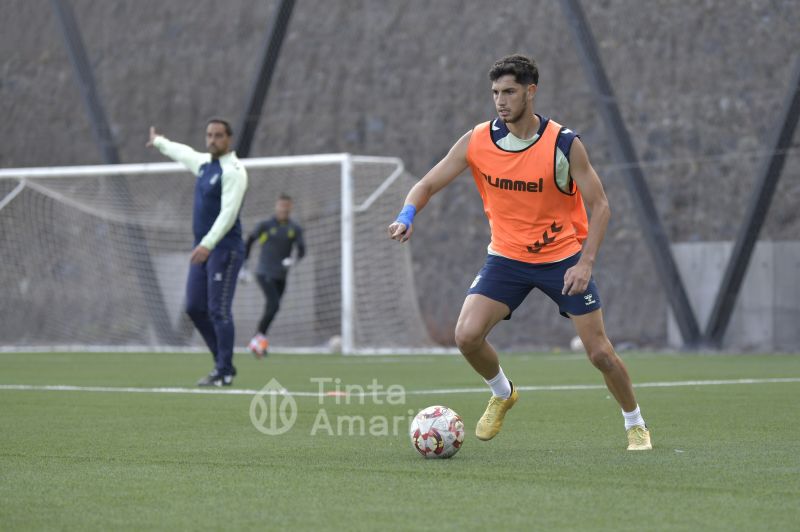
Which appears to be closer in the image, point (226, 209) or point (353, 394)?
point (353, 394)

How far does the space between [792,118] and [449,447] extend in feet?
38.6

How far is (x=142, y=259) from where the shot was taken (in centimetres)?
2072

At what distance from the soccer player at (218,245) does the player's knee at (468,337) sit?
4.54 meters

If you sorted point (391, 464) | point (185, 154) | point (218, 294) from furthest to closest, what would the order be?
point (185, 154)
point (218, 294)
point (391, 464)

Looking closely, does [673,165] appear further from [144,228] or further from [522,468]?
[522,468]

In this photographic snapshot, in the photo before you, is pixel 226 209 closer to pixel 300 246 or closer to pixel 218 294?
pixel 218 294

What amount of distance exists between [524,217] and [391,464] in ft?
5.32

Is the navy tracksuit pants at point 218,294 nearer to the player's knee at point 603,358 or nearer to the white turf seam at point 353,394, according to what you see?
the white turf seam at point 353,394

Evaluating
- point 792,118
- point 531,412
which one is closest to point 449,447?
point 531,412

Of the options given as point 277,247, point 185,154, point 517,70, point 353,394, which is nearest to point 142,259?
point 277,247

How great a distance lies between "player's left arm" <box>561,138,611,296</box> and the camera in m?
6.47

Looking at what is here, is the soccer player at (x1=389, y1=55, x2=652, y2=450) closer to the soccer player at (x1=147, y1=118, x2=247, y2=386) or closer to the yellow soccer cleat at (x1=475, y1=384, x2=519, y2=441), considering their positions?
the yellow soccer cleat at (x1=475, y1=384, x2=519, y2=441)

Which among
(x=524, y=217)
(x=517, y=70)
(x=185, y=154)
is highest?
(x=517, y=70)

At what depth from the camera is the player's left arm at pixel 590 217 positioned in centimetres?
647
